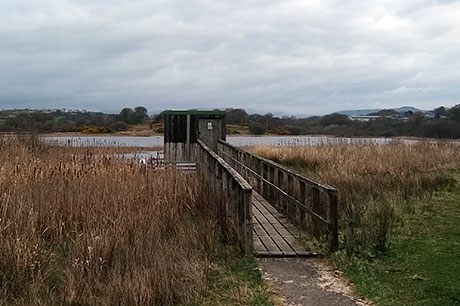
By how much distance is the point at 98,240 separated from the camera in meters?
5.95

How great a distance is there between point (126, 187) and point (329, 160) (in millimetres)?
10117

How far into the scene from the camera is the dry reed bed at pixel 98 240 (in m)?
4.98

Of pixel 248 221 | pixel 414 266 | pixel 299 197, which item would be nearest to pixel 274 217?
pixel 299 197

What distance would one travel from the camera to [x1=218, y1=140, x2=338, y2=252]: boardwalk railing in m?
6.24

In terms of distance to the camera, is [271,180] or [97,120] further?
[97,120]

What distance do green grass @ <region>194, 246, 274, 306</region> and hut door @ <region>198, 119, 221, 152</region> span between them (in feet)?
39.9

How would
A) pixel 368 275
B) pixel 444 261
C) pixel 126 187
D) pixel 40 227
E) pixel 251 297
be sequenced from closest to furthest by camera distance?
pixel 251 297 → pixel 368 275 → pixel 444 261 → pixel 40 227 → pixel 126 187

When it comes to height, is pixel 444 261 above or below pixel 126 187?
below

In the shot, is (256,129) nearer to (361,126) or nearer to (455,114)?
(361,126)

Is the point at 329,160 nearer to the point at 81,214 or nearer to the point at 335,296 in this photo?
the point at 81,214

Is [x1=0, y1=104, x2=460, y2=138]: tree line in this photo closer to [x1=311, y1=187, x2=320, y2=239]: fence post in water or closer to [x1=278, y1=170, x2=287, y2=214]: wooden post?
[x1=278, y1=170, x2=287, y2=214]: wooden post

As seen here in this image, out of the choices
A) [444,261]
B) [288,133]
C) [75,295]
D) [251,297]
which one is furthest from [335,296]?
[288,133]

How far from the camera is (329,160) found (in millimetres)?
17344

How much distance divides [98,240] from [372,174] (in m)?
9.99
